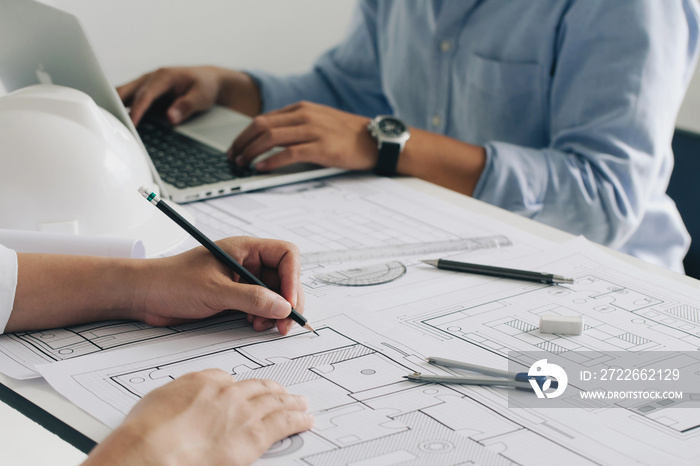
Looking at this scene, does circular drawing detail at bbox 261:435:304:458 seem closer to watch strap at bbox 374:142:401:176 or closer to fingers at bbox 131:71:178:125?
watch strap at bbox 374:142:401:176

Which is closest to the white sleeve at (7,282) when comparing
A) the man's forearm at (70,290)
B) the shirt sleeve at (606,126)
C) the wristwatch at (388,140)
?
the man's forearm at (70,290)

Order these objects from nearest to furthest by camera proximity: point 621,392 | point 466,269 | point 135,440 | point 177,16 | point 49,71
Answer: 1. point 135,440
2. point 621,392
3. point 466,269
4. point 49,71
5. point 177,16

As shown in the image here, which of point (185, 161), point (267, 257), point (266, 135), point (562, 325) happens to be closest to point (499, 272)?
point (562, 325)

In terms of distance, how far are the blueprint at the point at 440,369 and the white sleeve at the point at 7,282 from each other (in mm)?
93

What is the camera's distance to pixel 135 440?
0.48 m

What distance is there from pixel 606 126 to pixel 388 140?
1.12 ft

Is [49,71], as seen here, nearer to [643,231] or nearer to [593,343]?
[593,343]

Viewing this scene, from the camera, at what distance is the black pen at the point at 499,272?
81 centimetres

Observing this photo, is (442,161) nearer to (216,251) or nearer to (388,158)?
(388,158)

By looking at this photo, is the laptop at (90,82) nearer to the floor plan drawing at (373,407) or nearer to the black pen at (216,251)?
the black pen at (216,251)

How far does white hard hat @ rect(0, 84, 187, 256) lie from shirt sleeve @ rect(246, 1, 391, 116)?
0.82 metres

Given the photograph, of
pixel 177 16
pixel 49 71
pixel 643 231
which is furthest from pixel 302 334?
pixel 177 16

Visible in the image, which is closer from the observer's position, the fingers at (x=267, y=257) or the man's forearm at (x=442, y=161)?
the fingers at (x=267, y=257)

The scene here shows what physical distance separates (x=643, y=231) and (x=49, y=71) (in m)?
1.01
